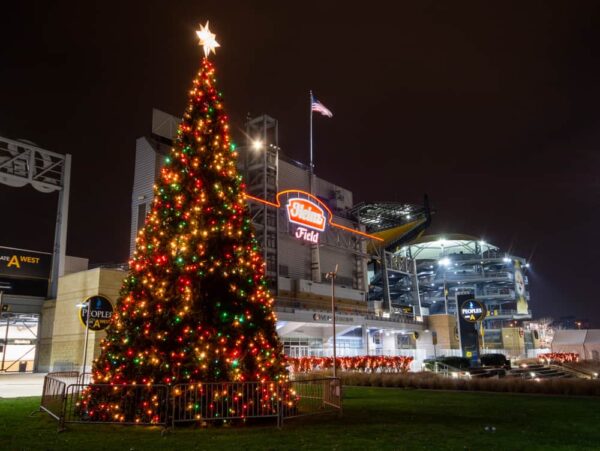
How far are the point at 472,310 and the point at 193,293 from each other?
2037 cm

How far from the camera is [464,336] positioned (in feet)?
89.6

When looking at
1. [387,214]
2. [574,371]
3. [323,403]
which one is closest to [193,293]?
[323,403]

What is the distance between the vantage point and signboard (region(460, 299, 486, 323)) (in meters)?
26.3

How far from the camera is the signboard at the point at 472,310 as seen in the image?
86.4 feet

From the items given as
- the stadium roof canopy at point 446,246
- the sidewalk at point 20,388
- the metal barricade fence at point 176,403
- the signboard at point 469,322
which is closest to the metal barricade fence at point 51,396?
the metal barricade fence at point 176,403

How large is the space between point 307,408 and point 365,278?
53.7m

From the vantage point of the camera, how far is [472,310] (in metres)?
26.5

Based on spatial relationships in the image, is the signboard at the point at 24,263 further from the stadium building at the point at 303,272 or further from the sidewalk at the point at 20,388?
the sidewalk at the point at 20,388

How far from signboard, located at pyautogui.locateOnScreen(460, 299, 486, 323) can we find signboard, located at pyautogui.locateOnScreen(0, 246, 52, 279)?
1183 inches

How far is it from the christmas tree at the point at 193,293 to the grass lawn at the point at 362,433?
0.99 m

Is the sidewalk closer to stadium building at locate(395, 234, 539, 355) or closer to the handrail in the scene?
the handrail

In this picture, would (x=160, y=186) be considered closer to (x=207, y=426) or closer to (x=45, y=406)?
(x=207, y=426)

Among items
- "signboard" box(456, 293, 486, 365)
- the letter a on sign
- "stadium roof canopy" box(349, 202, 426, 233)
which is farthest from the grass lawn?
"stadium roof canopy" box(349, 202, 426, 233)

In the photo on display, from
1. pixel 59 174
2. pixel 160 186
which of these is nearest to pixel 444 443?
pixel 160 186
